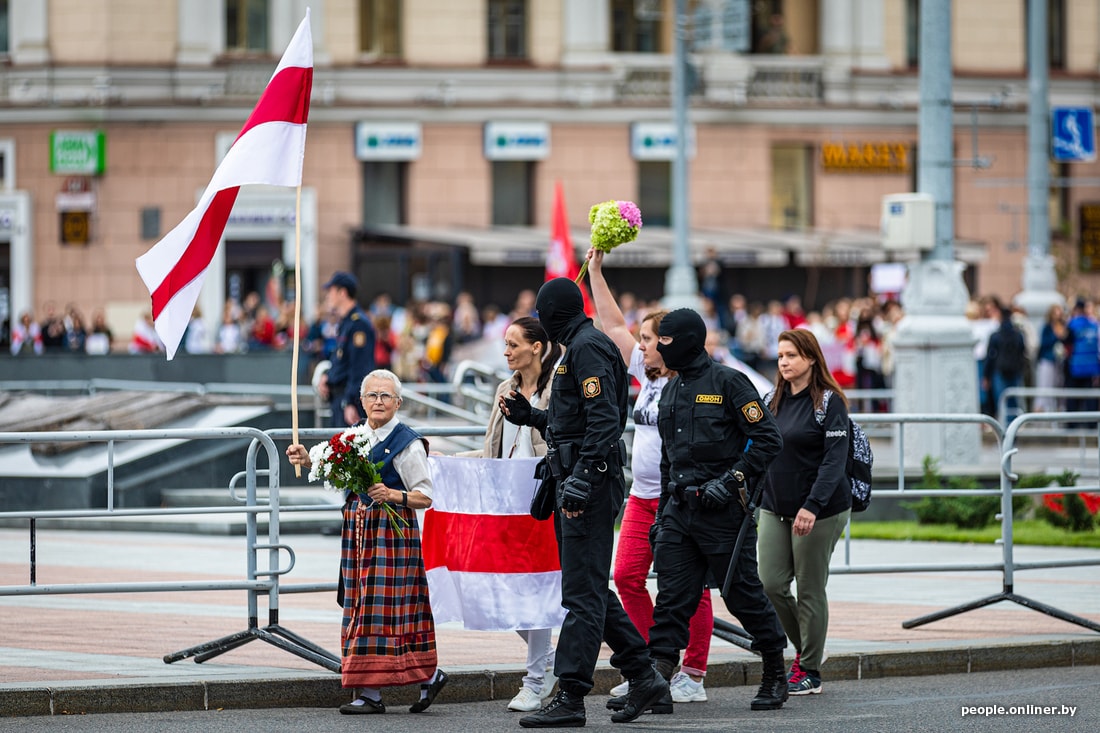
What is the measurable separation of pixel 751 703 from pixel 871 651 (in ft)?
4.07

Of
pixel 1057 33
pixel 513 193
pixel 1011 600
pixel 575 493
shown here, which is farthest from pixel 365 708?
pixel 1057 33

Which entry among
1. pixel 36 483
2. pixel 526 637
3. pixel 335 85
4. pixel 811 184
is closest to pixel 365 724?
pixel 526 637

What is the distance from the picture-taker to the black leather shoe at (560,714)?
326 inches

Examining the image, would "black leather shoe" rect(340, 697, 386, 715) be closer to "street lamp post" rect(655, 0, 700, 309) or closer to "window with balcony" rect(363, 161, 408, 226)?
"street lamp post" rect(655, 0, 700, 309)

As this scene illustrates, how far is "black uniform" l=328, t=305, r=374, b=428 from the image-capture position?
14.5 m

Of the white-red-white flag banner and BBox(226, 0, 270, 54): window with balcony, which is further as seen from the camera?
BBox(226, 0, 270, 54): window with balcony

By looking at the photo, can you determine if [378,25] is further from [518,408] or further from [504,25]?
[518,408]

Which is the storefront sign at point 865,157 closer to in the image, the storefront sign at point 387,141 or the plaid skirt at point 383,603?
the storefront sign at point 387,141

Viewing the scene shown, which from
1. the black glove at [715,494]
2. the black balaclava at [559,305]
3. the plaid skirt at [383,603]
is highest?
the black balaclava at [559,305]

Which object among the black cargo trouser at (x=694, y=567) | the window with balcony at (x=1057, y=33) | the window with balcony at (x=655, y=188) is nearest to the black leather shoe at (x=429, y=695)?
the black cargo trouser at (x=694, y=567)

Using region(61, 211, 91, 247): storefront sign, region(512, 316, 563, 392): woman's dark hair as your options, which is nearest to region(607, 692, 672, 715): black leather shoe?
region(512, 316, 563, 392): woman's dark hair

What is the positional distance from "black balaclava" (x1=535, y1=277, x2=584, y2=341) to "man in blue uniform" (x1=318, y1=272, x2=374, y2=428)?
19.6 feet

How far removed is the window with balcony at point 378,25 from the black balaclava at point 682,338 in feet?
99.1

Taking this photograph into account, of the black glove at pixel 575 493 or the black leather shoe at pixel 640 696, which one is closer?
the black glove at pixel 575 493
